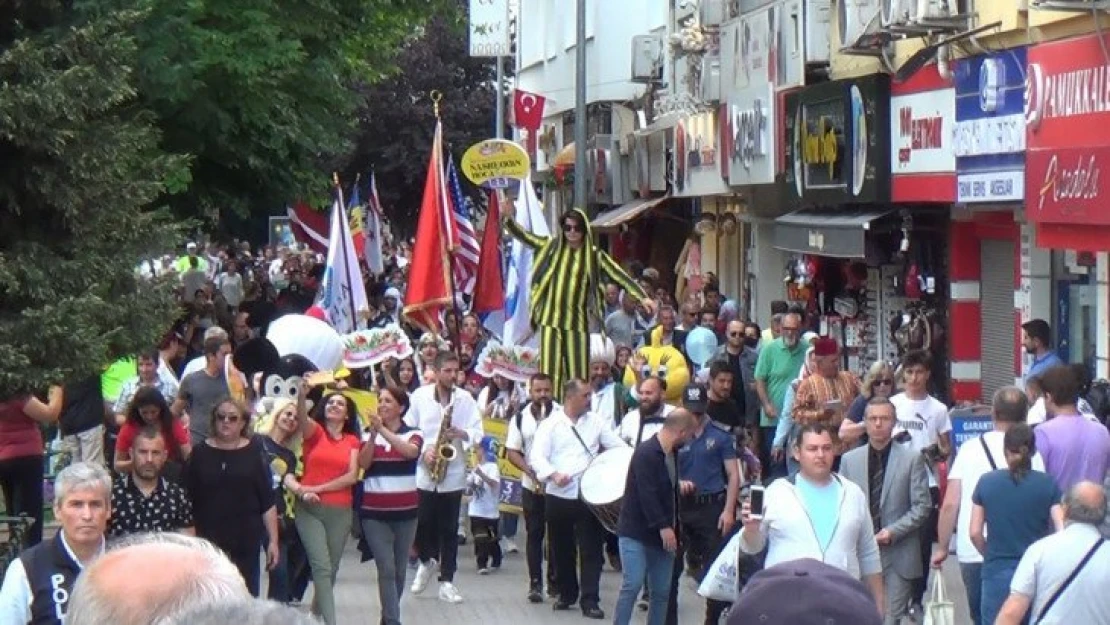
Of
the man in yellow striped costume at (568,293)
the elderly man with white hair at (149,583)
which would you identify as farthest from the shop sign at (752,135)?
the elderly man with white hair at (149,583)

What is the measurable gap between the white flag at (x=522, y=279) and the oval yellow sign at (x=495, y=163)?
0.22m

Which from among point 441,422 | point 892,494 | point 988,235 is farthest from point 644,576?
point 988,235

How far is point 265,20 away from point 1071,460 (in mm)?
11870

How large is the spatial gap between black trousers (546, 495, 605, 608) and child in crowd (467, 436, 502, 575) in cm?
155

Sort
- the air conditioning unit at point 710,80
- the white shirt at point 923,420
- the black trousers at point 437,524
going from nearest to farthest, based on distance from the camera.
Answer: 1. the white shirt at point 923,420
2. the black trousers at point 437,524
3. the air conditioning unit at point 710,80

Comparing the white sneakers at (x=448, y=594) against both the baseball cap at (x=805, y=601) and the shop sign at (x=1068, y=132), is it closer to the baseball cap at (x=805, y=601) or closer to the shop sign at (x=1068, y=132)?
the shop sign at (x=1068, y=132)

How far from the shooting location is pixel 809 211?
23.2 m

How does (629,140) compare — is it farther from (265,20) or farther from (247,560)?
(247,560)

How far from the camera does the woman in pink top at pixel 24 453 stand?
13.0m

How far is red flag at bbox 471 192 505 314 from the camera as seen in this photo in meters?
20.2

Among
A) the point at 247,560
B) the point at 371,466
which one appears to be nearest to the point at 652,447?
the point at 371,466

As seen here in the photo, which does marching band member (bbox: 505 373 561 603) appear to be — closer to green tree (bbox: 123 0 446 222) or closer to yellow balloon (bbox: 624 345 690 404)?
yellow balloon (bbox: 624 345 690 404)

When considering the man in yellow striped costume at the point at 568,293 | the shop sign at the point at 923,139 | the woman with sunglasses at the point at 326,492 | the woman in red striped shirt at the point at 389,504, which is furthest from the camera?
the shop sign at the point at 923,139

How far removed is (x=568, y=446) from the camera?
14.5 meters
